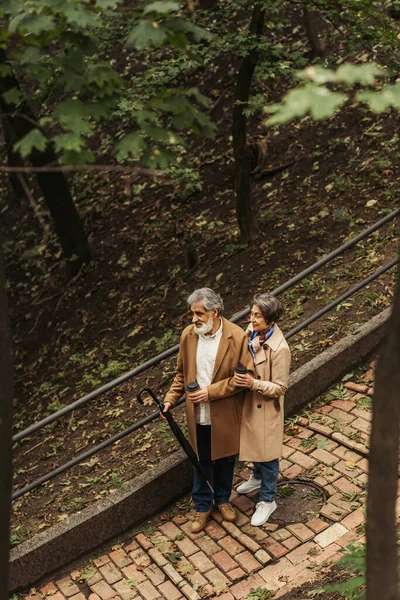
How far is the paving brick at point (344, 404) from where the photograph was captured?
611 centimetres

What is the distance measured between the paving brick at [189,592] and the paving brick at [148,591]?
18cm

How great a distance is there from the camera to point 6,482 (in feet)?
10.7

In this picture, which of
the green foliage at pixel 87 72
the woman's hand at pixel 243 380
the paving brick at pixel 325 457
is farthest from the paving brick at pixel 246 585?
the green foliage at pixel 87 72

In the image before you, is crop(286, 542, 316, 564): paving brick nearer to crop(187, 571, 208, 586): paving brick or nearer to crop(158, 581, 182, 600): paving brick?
crop(187, 571, 208, 586): paving brick

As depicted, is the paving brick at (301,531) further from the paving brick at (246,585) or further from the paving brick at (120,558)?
the paving brick at (120,558)

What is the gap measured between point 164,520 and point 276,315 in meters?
1.99

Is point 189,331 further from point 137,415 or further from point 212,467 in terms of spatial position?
point 137,415

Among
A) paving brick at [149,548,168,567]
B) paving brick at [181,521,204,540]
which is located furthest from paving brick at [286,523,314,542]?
paving brick at [149,548,168,567]

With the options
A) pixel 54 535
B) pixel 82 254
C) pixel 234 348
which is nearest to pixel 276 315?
pixel 234 348

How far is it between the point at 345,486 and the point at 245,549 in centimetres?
90

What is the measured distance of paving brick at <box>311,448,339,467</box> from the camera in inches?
221

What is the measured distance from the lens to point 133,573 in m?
5.14

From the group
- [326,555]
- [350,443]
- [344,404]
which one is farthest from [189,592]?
[344,404]

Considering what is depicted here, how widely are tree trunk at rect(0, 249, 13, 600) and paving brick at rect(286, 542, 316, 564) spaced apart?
7.40 feet
